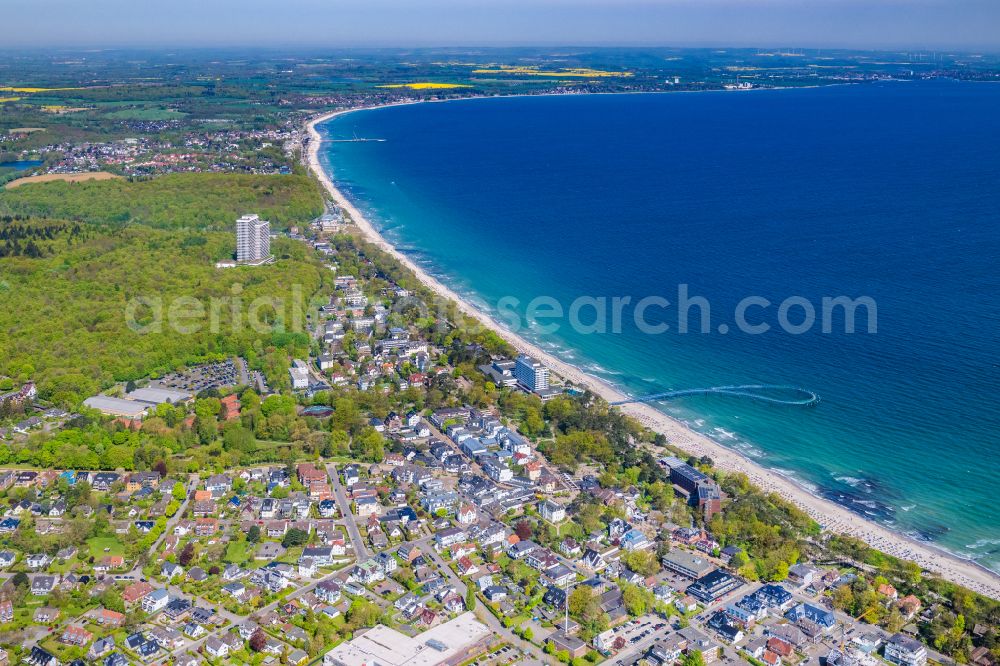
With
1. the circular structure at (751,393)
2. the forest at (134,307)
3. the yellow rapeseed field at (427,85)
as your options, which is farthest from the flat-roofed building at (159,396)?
the yellow rapeseed field at (427,85)

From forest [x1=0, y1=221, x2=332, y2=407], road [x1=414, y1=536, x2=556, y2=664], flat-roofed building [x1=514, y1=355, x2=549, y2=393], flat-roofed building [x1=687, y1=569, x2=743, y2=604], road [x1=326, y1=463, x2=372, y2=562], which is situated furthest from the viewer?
forest [x1=0, y1=221, x2=332, y2=407]

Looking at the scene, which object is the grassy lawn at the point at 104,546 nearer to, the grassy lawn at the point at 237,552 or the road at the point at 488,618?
the grassy lawn at the point at 237,552

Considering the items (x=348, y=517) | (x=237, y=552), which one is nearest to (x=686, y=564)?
(x=348, y=517)

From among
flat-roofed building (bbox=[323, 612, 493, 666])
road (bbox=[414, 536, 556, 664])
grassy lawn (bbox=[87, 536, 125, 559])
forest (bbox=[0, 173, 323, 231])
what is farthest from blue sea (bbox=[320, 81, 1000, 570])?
grassy lawn (bbox=[87, 536, 125, 559])

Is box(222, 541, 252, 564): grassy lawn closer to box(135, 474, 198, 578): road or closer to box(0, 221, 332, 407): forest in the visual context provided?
box(135, 474, 198, 578): road

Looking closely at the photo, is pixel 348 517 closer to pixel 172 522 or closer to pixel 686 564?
pixel 172 522

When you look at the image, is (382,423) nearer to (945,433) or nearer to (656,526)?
(656,526)
